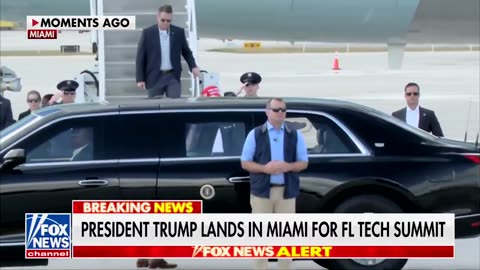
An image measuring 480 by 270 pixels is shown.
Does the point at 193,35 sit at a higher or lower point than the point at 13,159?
higher

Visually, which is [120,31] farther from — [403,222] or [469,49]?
[469,49]

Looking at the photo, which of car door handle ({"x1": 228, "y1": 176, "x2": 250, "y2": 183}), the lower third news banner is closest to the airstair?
car door handle ({"x1": 228, "y1": 176, "x2": 250, "y2": 183})

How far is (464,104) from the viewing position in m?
30.2

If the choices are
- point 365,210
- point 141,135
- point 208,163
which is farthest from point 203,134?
point 365,210

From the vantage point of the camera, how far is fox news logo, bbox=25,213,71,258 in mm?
8547

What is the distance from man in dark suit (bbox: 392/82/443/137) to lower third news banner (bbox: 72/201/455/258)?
305cm

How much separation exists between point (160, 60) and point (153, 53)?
12 centimetres

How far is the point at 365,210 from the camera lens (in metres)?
8.93

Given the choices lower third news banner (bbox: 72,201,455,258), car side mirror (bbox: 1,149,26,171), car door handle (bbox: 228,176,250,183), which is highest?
car side mirror (bbox: 1,149,26,171)

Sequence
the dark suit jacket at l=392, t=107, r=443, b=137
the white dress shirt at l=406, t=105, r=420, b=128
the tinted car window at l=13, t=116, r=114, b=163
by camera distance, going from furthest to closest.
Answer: the white dress shirt at l=406, t=105, r=420, b=128
the dark suit jacket at l=392, t=107, r=443, b=137
the tinted car window at l=13, t=116, r=114, b=163

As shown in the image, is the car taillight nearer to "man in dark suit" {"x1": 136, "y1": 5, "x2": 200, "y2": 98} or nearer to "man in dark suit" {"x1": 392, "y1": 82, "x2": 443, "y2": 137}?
"man in dark suit" {"x1": 392, "y1": 82, "x2": 443, "y2": 137}

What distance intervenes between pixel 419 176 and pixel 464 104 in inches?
859

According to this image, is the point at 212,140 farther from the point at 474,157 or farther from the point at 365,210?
the point at 474,157

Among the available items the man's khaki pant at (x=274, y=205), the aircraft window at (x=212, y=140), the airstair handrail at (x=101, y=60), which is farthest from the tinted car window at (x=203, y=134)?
the airstair handrail at (x=101, y=60)
